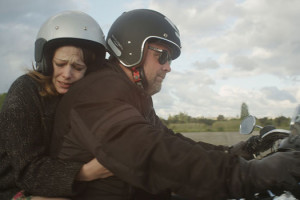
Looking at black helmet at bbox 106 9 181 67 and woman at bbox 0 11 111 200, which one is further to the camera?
black helmet at bbox 106 9 181 67

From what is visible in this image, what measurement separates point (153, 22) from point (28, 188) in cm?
150

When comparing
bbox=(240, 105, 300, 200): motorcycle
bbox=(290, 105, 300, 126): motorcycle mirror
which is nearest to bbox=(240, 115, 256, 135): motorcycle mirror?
bbox=(240, 105, 300, 200): motorcycle

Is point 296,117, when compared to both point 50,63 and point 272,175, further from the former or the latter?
point 50,63

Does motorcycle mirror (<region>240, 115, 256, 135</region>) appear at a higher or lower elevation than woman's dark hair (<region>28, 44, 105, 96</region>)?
lower

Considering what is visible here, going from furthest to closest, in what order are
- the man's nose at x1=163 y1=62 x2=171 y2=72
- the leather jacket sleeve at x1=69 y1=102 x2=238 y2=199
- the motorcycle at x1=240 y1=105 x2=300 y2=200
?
the man's nose at x1=163 y1=62 x2=171 y2=72, the motorcycle at x1=240 y1=105 x2=300 y2=200, the leather jacket sleeve at x1=69 y1=102 x2=238 y2=199

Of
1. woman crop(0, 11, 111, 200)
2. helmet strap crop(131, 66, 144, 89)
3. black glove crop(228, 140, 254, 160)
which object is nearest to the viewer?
woman crop(0, 11, 111, 200)

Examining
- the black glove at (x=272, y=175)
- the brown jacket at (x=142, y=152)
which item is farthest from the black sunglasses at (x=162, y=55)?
the black glove at (x=272, y=175)

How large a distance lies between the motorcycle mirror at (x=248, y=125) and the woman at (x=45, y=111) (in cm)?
121

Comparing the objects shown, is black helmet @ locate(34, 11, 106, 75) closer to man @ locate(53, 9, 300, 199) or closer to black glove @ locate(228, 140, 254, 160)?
man @ locate(53, 9, 300, 199)

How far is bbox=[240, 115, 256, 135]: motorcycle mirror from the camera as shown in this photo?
2.52m

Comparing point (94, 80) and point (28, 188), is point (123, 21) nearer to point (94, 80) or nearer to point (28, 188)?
point (94, 80)

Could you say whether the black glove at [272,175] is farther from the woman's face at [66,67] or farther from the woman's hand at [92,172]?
the woman's face at [66,67]

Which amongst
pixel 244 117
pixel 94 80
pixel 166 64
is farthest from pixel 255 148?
pixel 94 80

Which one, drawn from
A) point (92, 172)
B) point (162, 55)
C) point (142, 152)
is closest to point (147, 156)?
point (142, 152)
